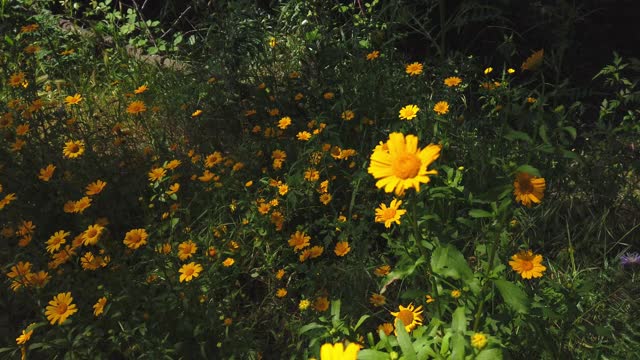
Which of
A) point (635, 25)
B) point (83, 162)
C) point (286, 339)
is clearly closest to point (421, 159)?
point (286, 339)

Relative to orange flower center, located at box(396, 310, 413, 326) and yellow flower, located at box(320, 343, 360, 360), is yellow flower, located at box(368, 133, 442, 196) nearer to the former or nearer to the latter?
yellow flower, located at box(320, 343, 360, 360)

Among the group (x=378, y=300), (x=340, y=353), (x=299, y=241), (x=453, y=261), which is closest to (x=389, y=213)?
(x=378, y=300)

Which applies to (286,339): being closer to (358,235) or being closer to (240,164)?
(358,235)

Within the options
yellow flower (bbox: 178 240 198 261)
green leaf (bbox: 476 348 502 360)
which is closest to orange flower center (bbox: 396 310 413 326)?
green leaf (bbox: 476 348 502 360)

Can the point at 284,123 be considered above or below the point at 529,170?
below

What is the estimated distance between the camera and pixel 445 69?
2.54m

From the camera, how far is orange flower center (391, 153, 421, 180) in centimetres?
102

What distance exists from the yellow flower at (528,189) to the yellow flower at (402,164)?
229mm

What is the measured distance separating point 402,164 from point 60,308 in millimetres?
1335

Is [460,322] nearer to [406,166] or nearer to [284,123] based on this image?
[406,166]

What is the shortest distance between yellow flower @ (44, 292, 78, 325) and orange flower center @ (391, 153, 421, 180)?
1.24 metres

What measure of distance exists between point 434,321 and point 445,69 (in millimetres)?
1573

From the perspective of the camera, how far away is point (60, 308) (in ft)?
5.61


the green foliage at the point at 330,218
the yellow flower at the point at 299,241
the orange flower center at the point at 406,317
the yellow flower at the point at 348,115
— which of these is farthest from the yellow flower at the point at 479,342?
the yellow flower at the point at 348,115
